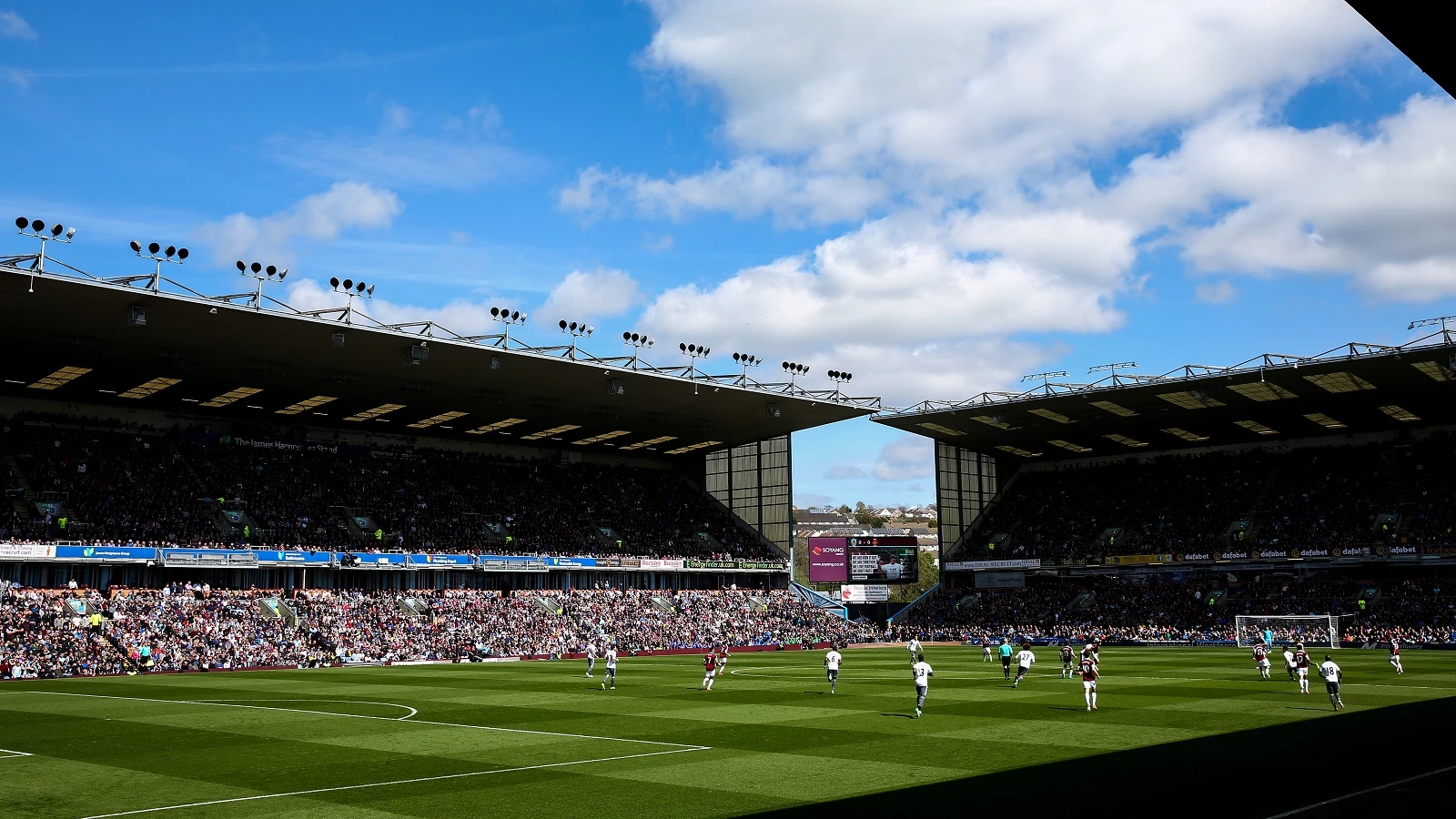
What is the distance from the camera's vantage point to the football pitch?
1573 cm

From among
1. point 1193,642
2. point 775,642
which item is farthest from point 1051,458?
point 775,642

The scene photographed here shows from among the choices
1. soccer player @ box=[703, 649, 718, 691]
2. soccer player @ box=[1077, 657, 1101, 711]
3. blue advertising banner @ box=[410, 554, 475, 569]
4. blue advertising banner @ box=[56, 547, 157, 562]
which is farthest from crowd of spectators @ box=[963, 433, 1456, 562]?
blue advertising banner @ box=[56, 547, 157, 562]

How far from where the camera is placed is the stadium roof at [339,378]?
1852 inches

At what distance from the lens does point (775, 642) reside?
71875mm

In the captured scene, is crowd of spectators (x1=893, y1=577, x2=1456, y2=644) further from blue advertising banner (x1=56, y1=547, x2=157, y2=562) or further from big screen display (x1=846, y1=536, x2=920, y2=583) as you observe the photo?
blue advertising banner (x1=56, y1=547, x2=157, y2=562)

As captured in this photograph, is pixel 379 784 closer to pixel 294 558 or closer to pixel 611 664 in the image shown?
pixel 611 664

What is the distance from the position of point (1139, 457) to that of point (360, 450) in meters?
60.2

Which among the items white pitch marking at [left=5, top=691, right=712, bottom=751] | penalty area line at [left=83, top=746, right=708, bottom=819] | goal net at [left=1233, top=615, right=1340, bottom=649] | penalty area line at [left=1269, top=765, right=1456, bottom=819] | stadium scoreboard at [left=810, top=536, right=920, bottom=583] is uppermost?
stadium scoreboard at [left=810, top=536, right=920, bottom=583]

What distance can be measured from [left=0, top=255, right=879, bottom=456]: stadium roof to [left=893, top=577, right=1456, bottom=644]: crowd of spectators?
18.6 metres

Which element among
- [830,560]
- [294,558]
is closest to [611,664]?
[294,558]

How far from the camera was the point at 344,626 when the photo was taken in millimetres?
57594

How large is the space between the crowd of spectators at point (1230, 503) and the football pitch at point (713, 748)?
36.2 metres

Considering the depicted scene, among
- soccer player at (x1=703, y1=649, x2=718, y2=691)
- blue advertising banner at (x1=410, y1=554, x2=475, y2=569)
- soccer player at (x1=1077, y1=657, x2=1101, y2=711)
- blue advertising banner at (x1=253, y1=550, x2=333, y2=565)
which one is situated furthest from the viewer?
blue advertising banner at (x1=410, y1=554, x2=475, y2=569)

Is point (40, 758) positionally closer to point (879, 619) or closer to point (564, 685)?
point (564, 685)
